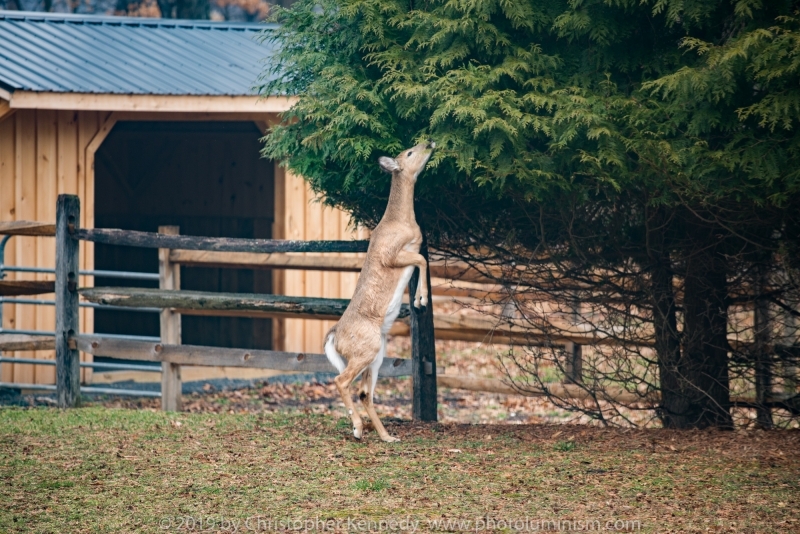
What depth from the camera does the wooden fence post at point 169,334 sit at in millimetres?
9664

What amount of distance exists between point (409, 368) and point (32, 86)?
5709 millimetres

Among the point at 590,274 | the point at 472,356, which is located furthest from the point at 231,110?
the point at 472,356

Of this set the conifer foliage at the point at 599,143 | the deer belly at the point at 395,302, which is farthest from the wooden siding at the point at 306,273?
the deer belly at the point at 395,302

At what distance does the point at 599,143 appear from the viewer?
6688mm

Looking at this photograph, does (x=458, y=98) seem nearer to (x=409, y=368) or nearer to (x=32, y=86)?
(x=409, y=368)

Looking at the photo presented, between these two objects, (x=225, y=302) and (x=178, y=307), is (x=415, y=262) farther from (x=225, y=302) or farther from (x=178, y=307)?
(x=178, y=307)

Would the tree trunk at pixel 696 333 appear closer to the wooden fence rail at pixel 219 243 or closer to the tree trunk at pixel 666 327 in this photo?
the tree trunk at pixel 666 327

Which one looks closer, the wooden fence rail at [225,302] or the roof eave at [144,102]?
the wooden fence rail at [225,302]

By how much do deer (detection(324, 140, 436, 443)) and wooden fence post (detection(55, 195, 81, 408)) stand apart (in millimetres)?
3460

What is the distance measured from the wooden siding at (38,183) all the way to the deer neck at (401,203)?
5.83 m

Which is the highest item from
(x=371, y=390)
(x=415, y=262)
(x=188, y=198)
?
(x=188, y=198)

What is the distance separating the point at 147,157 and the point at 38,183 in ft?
15.8

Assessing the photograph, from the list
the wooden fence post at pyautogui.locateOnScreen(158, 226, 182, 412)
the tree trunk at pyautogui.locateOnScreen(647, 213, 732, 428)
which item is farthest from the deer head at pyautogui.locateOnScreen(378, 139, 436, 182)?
the wooden fence post at pyautogui.locateOnScreen(158, 226, 182, 412)

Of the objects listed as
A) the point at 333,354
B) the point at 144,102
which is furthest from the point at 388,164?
the point at 144,102
